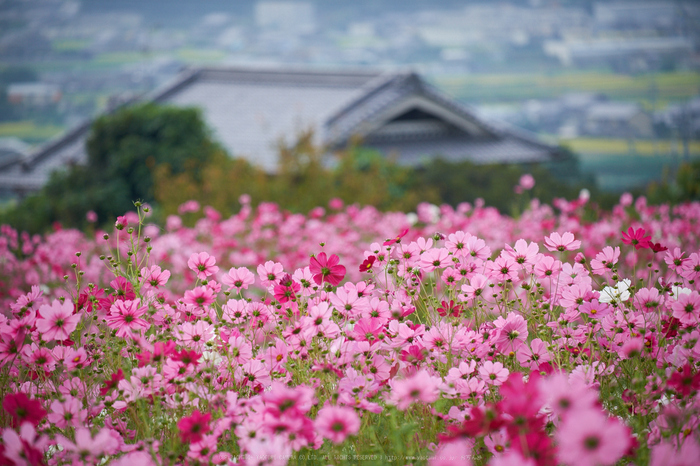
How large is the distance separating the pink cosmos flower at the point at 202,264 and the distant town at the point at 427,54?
1171 cm

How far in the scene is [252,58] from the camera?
19.4 metres

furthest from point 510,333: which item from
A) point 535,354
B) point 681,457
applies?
point 681,457

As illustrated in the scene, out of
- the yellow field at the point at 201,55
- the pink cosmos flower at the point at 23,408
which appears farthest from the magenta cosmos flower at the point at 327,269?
the yellow field at the point at 201,55

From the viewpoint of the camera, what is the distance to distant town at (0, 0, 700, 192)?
45.9 feet

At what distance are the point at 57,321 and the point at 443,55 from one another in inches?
673

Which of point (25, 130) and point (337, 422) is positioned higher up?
point (25, 130)

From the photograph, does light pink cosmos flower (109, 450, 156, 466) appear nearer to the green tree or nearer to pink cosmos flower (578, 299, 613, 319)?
pink cosmos flower (578, 299, 613, 319)

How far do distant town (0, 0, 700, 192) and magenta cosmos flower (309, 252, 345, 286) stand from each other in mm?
11753

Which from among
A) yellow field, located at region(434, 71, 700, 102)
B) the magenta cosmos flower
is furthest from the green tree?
yellow field, located at region(434, 71, 700, 102)

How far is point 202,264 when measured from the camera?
1434 millimetres

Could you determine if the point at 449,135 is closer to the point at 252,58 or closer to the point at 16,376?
the point at 252,58

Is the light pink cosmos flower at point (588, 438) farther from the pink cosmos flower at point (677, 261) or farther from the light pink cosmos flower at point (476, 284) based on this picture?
the pink cosmos flower at point (677, 261)

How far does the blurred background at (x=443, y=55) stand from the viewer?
13.8 m

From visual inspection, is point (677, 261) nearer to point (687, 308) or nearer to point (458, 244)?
point (687, 308)
